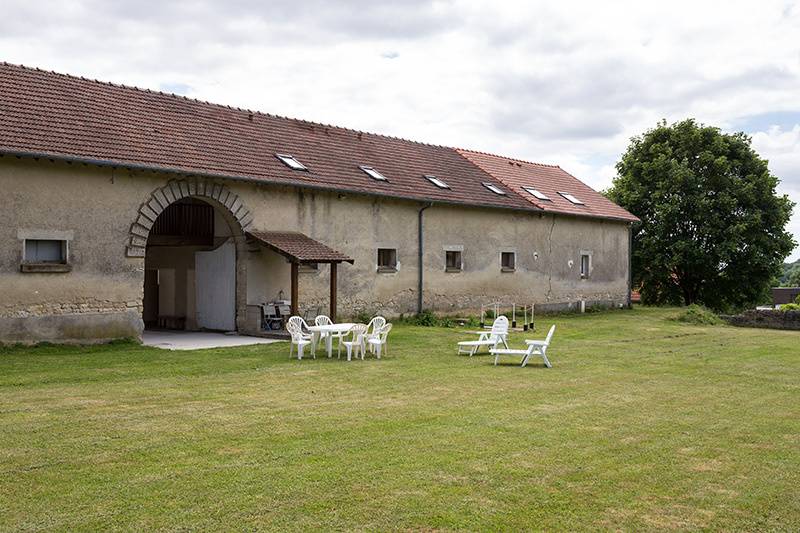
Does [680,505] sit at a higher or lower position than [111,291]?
lower

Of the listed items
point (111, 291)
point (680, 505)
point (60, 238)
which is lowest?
point (680, 505)

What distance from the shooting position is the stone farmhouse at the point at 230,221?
14.8m

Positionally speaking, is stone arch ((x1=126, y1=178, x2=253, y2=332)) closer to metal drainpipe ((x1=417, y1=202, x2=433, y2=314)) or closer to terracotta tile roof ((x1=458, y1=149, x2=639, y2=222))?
metal drainpipe ((x1=417, y1=202, x2=433, y2=314))

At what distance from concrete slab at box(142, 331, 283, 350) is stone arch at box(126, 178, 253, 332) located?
0.91 m

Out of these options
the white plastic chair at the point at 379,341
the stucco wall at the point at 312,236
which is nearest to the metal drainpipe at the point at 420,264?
the stucco wall at the point at 312,236

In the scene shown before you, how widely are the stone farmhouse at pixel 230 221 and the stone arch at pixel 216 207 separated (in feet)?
0.11

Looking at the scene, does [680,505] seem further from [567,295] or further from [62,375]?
[567,295]

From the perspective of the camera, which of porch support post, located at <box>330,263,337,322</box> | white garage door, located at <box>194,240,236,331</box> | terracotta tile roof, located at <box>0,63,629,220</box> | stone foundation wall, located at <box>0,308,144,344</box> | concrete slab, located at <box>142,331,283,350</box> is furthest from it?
white garage door, located at <box>194,240,236,331</box>

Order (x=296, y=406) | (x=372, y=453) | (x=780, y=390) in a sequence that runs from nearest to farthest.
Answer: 1. (x=372, y=453)
2. (x=296, y=406)
3. (x=780, y=390)

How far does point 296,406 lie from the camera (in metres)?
→ 9.20

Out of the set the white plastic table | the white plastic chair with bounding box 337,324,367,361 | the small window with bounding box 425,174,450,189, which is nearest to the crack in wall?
the small window with bounding box 425,174,450,189

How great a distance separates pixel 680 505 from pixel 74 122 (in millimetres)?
14292

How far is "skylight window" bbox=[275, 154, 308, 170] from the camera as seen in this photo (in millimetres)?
19531

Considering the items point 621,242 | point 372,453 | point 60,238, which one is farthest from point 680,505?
point 621,242
